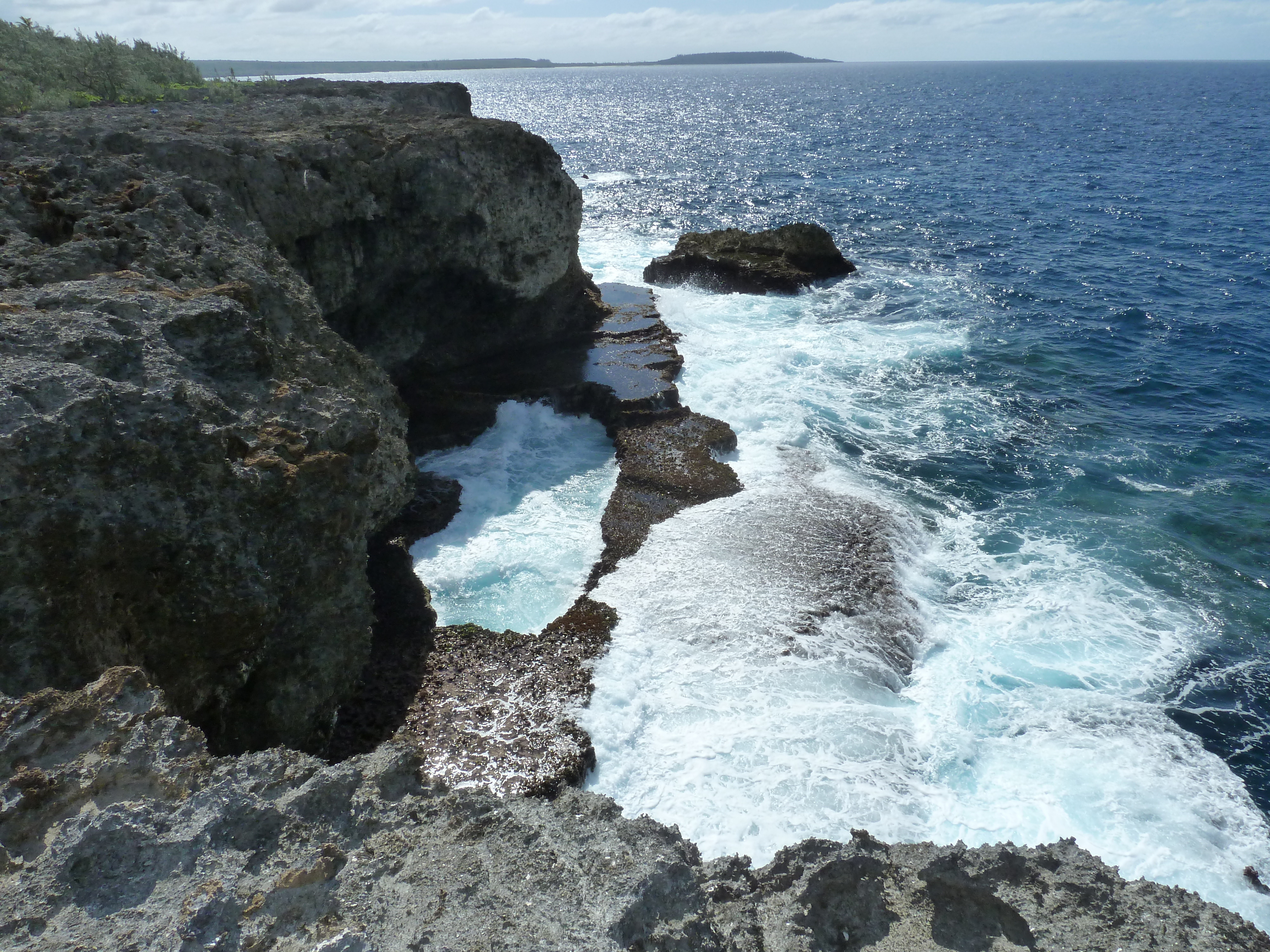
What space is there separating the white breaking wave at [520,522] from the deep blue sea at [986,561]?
1.28ft

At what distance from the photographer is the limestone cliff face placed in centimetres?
884

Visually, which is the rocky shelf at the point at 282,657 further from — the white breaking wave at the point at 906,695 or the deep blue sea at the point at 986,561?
the deep blue sea at the point at 986,561

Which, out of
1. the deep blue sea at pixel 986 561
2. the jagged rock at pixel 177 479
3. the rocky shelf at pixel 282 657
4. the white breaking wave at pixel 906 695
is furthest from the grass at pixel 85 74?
the white breaking wave at pixel 906 695

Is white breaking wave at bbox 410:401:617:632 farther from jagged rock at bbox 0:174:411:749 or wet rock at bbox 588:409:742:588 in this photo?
jagged rock at bbox 0:174:411:749

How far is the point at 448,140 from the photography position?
22781 mm

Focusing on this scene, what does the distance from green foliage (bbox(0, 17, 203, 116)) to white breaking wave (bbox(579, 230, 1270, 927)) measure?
22.9 meters

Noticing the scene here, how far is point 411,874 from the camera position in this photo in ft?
20.4

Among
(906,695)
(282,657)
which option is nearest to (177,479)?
(282,657)

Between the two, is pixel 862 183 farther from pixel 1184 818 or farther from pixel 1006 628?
pixel 1184 818

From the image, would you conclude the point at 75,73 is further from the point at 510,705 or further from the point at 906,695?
the point at 906,695

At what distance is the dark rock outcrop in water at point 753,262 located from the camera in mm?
36000

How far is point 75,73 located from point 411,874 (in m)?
34.0

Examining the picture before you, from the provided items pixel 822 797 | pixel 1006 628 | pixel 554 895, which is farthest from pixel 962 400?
pixel 554 895

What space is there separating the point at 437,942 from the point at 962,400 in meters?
24.5
